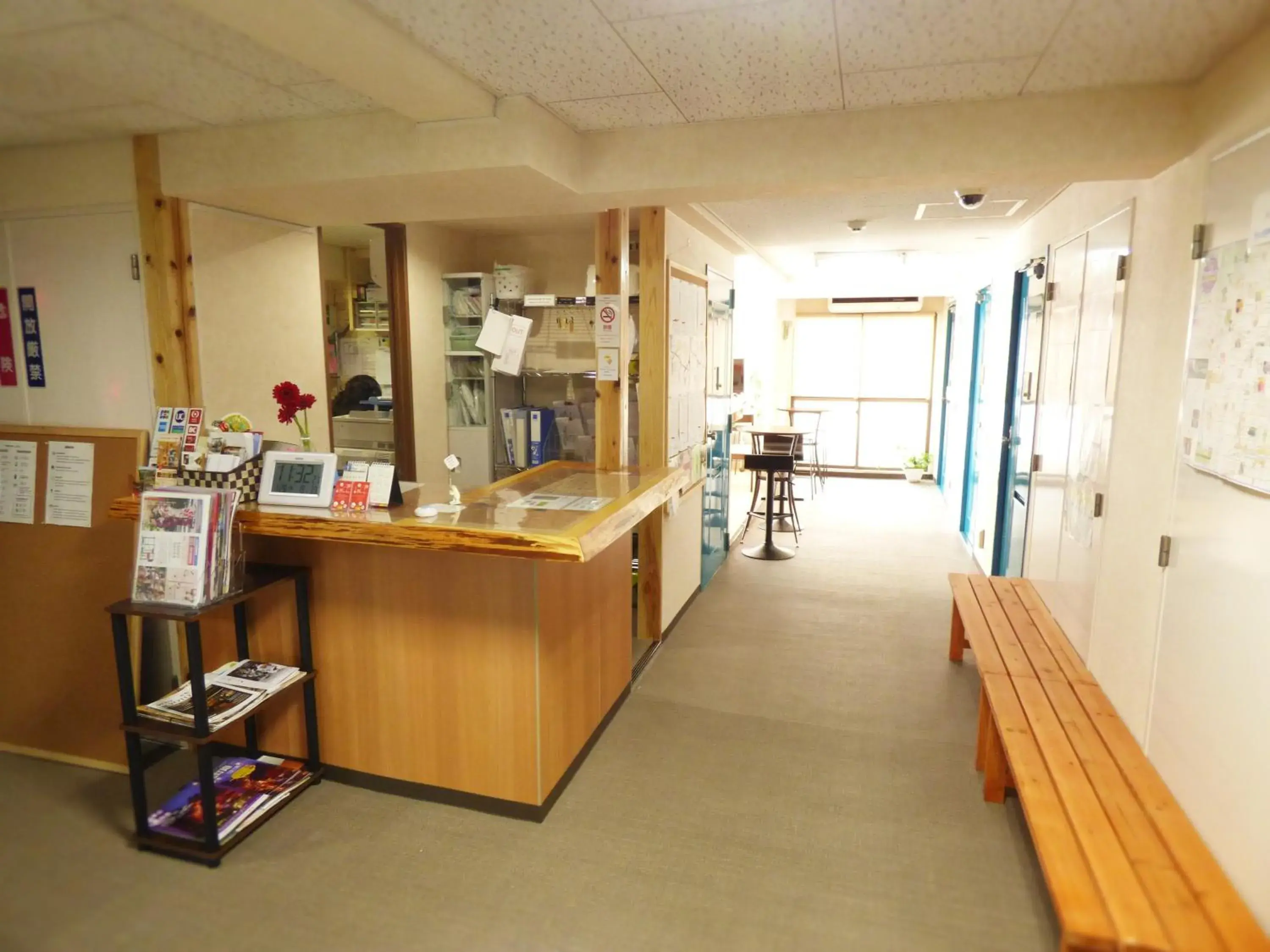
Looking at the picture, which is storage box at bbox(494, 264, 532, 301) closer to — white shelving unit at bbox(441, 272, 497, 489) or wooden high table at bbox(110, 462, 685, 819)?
white shelving unit at bbox(441, 272, 497, 489)

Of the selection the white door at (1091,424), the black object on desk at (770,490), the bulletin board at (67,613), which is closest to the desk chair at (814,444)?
the black object on desk at (770,490)

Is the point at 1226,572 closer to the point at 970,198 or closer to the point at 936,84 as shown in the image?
the point at 936,84

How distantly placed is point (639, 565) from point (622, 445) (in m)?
0.79

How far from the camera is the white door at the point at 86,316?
9.64 feet

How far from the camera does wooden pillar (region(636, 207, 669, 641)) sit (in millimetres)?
3777

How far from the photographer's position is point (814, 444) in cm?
887

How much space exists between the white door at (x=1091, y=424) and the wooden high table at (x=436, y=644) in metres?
1.71

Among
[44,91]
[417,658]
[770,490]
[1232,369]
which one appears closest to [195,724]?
[417,658]

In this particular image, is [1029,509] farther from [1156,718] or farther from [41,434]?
[41,434]

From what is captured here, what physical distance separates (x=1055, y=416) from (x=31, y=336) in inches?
180

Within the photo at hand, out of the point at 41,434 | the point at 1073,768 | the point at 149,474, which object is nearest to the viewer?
the point at 1073,768

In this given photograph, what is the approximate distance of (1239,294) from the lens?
178cm

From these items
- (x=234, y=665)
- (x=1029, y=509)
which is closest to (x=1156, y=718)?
(x=1029, y=509)

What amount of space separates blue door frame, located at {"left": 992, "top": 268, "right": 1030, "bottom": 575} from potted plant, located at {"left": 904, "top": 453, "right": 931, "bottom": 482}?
185 inches
